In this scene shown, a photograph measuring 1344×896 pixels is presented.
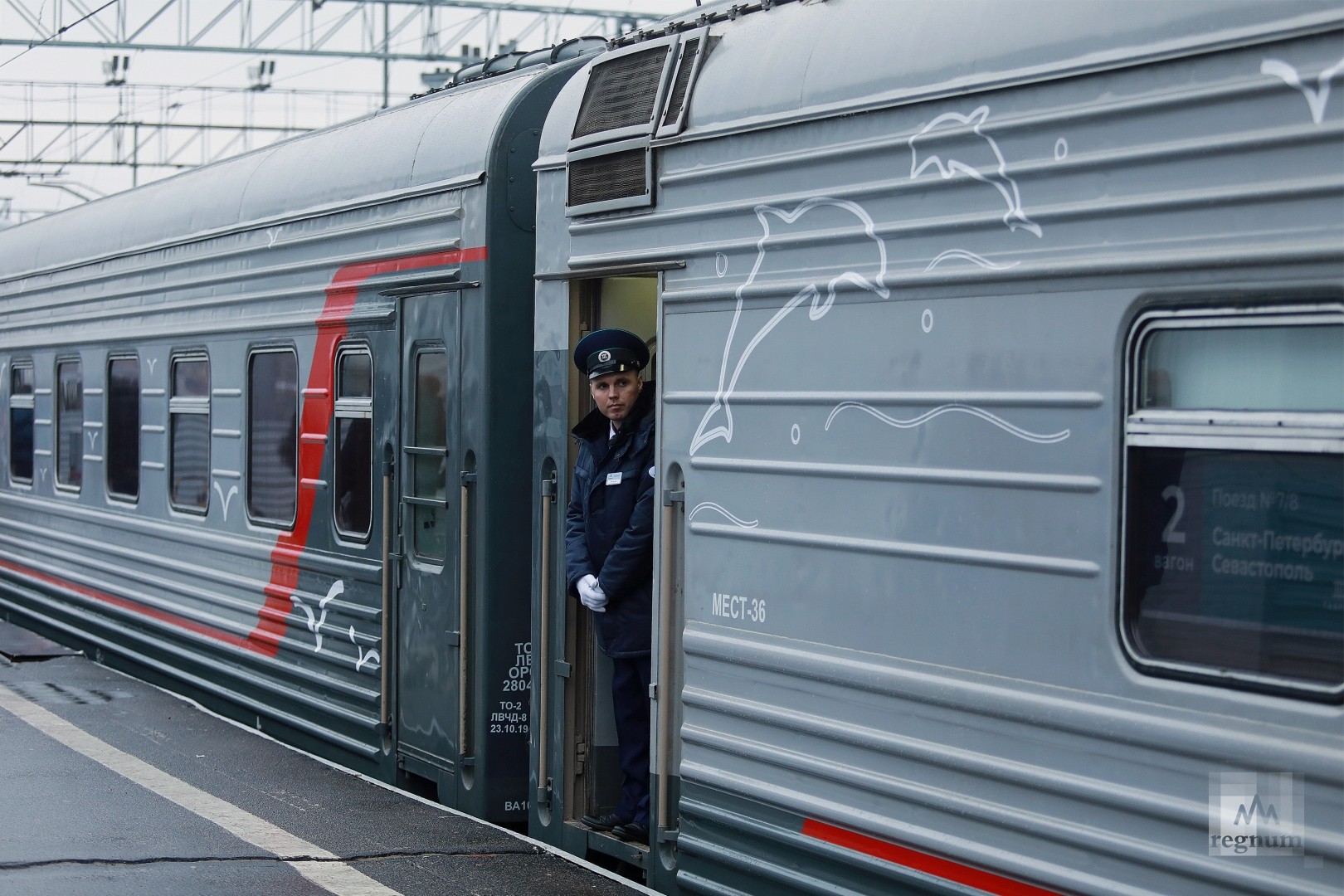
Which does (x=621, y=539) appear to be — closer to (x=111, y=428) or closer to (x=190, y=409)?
(x=190, y=409)

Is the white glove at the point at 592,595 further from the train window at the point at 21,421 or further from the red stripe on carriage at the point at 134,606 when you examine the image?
the train window at the point at 21,421

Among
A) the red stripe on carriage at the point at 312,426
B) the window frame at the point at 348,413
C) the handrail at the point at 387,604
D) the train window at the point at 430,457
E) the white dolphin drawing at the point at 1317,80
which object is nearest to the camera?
the white dolphin drawing at the point at 1317,80

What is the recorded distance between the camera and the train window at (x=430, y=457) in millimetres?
6996

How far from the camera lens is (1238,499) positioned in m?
3.52

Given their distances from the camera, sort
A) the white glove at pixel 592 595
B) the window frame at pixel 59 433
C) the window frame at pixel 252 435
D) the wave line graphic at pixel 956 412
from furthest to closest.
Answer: the window frame at pixel 59 433, the window frame at pixel 252 435, the white glove at pixel 592 595, the wave line graphic at pixel 956 412

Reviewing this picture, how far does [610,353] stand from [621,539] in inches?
26.0

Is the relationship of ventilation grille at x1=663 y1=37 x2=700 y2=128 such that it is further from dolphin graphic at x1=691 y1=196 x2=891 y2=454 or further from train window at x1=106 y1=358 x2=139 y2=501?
train window at x1=106 y1=358 x2=139 y2=501

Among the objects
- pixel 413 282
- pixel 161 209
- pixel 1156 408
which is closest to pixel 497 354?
pixel 413 282

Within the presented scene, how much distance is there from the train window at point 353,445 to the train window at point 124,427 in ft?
11.2

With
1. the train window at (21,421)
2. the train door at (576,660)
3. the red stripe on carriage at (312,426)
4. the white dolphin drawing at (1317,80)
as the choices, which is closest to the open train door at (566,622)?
the train door at (576,660)

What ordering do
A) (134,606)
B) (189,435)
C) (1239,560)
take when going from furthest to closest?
1. (134,606)
2. (189,435)
3. (1239,560)

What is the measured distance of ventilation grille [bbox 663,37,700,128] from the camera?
543 centimetres

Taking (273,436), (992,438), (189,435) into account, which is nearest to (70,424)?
(189,435)

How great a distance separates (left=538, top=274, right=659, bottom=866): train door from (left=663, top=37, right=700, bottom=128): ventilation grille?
2.85 feet
